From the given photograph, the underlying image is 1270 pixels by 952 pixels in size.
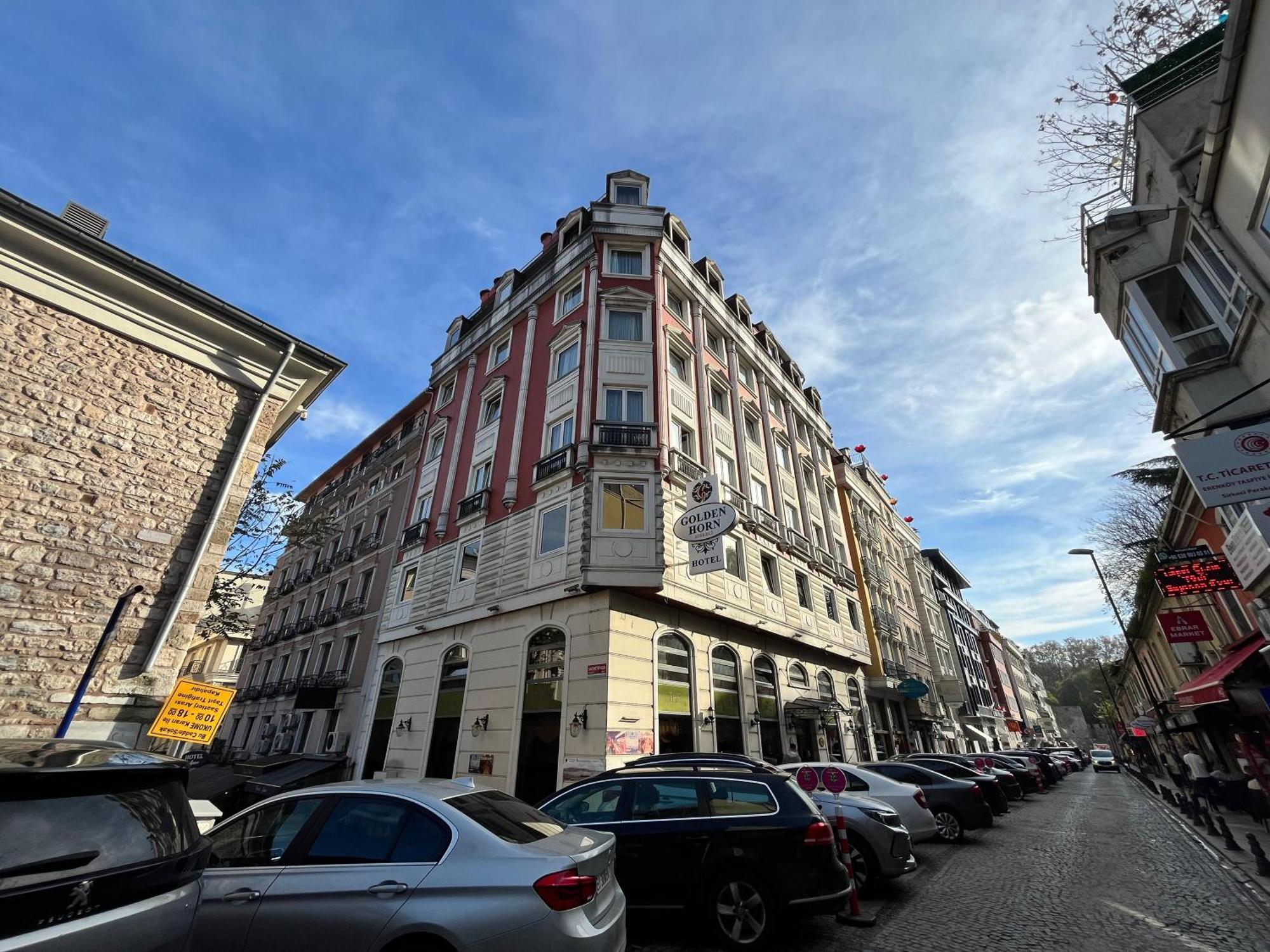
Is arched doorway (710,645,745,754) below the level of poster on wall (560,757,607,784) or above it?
above

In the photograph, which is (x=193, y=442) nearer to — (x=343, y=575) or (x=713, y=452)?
(x=713, y=452)

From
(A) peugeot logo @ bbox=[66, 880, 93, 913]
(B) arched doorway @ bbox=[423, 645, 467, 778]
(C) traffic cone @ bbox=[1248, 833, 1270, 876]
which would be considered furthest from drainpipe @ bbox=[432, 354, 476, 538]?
(C) traffic cone @ bbox=[1248, 833, 1270, 876]

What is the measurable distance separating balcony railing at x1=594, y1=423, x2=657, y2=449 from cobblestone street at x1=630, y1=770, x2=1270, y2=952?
440 inches

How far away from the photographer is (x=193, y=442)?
32.2 feet

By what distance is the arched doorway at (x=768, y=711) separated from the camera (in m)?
16.5

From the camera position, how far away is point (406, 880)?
11.3 ft

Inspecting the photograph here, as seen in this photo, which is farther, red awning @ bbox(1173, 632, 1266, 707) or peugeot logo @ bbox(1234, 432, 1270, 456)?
red awning @ bbox(1173, 632, 1266, 707)

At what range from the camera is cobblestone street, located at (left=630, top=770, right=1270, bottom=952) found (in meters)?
5.12

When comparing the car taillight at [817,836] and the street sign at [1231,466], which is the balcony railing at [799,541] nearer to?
the street sign at [1231,466]

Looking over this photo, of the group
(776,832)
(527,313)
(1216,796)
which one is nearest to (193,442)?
(776,832)

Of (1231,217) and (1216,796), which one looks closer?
(1231,217)

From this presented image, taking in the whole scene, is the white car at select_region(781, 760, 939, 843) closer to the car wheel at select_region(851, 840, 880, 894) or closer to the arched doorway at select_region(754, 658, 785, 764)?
the car wheel at select_region(851, 840, 880, 894)

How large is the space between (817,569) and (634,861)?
19.5 m

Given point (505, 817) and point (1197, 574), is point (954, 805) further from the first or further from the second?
point (505, 817)
